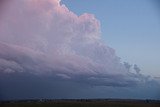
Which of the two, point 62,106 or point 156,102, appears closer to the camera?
point 62,106

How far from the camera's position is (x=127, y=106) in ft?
407

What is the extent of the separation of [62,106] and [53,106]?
111 inches

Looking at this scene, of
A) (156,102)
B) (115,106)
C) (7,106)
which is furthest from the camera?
(156,102)

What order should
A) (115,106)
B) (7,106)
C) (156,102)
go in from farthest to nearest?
(156,102) < (115,106) < (7,106)

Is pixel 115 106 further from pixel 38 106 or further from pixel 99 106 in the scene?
pixel 38 106

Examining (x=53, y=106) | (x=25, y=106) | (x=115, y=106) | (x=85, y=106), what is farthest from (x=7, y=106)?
(x=115, y=106)

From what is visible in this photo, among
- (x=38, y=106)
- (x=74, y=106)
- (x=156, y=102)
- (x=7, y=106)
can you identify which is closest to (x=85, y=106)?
Result: (x=74, y=106)

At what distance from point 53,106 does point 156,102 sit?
45649mm

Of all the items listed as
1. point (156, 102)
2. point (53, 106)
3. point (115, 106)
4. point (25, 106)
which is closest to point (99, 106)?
point (115, 106)

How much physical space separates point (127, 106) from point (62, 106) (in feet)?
68.0

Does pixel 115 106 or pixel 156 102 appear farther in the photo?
pixel 156 102

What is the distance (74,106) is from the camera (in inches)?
4663

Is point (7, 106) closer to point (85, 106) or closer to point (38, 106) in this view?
point (38, 106)

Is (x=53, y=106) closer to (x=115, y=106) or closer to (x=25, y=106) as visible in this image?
(x=25, y=106)
